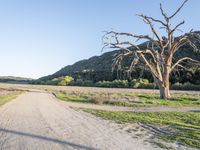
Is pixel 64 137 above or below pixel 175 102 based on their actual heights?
below

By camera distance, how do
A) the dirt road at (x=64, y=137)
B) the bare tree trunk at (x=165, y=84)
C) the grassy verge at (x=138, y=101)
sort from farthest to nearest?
the bare tree trunk at (x=165, y=84)
the grassy verge at (x=138, y=101)
the dirt road at (x=64, y=137)

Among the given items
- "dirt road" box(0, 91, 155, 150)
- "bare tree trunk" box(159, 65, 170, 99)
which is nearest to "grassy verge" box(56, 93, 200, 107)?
"bare tree trunk" box(159, 65, 170, 99)

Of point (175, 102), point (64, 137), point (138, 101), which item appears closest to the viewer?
point (64, 137)

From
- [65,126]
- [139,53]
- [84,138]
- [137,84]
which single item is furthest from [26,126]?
[137,84]

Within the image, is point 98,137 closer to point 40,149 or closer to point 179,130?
point 40,149

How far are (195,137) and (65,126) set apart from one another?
5.31 meters

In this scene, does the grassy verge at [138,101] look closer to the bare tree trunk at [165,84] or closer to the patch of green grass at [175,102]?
the patch of green grass at [175,102]

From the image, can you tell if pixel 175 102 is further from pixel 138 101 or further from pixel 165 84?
pixel 165 84

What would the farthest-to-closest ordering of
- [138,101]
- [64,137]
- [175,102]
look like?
[138,101] → [175,102] → [64,137]

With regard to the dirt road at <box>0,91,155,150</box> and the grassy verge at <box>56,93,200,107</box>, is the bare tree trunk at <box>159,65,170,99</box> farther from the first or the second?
the dirt road at <box>0,91,155,150</box>

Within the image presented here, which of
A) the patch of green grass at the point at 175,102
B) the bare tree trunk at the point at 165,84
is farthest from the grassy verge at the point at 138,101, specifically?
the bare tree trunk at the point at 165,84

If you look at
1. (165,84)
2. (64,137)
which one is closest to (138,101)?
(165,84)

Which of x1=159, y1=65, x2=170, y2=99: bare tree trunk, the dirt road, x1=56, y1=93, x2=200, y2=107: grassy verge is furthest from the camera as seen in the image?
x1=159, y1=65, x2=170, y2=99: bare tree trunk

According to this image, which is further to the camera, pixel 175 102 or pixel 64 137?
pixel 175 102
